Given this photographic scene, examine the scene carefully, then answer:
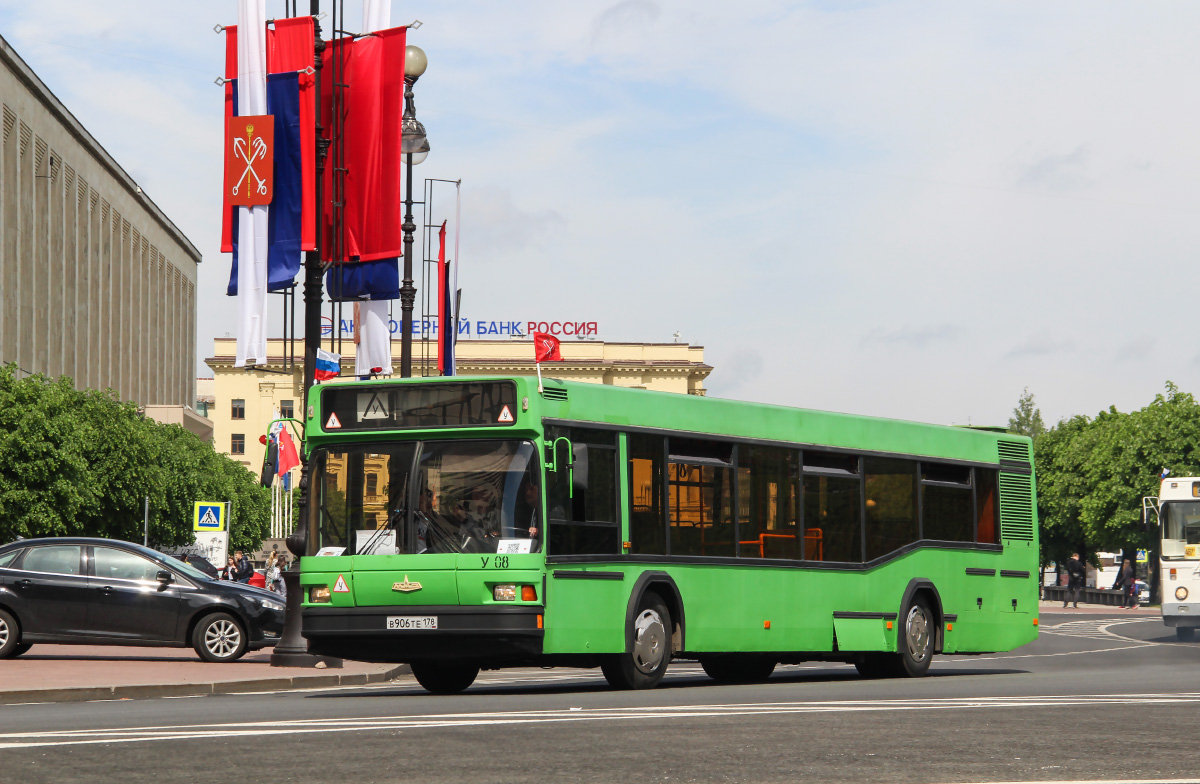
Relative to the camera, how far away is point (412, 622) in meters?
13.8

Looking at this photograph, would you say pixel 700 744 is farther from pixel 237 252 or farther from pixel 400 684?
pixel 237 252

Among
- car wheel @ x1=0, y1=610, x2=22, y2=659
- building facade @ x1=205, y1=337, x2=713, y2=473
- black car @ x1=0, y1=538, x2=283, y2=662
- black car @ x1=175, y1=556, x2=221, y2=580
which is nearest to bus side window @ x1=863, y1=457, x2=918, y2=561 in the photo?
black car @ x1=0, y1=538, x2=283, y2=662

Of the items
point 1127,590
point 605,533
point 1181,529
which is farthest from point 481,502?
point 1127,590

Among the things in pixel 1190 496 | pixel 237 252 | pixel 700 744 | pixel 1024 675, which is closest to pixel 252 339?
pixel 237 252

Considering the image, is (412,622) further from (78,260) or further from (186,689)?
(78,260)

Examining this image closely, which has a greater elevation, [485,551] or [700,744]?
[485,551]

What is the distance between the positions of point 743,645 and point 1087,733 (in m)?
6.44

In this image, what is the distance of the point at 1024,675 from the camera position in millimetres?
18828

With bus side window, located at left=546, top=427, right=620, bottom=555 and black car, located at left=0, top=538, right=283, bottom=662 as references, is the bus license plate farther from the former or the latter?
black car, located at left=0, top=538, right=283, bottom=662

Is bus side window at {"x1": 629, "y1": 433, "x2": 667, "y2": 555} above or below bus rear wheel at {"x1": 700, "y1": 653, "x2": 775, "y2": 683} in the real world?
A: above

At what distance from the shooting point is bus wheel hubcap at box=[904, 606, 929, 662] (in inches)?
719

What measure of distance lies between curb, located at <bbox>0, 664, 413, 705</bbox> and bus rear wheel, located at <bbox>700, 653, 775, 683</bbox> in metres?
3.71

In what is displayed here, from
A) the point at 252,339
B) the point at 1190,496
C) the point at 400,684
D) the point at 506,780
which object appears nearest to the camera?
the point at 506,780

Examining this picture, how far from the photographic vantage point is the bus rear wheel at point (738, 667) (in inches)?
682
